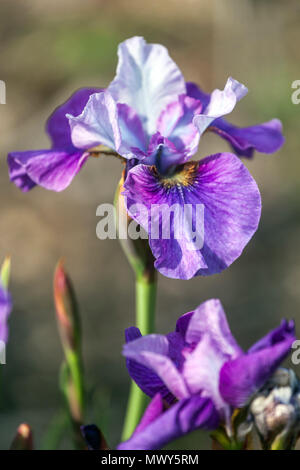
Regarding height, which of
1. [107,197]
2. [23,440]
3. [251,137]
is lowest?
[23,440]

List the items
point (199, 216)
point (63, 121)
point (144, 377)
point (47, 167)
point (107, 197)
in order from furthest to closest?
1. point (107, 197)
2. point (63, 121)
3. point (47, 167)
4. point (199, 216)
5. point (144, 377)

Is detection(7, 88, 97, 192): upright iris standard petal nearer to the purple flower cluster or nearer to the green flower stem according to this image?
the purple flower cluster

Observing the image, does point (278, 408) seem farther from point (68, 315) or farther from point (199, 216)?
point (68, 315)

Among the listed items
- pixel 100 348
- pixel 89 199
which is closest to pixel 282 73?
pixel 89 199

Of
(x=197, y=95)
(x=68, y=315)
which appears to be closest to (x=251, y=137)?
(x=197, y=95)

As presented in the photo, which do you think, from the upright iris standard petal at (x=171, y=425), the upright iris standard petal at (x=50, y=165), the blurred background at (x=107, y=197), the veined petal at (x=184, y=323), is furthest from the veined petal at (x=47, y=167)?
the blurred background at (x=107, y=197)

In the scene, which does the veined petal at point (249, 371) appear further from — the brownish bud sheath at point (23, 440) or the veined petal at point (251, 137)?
the veined petal at point (251, 137)
